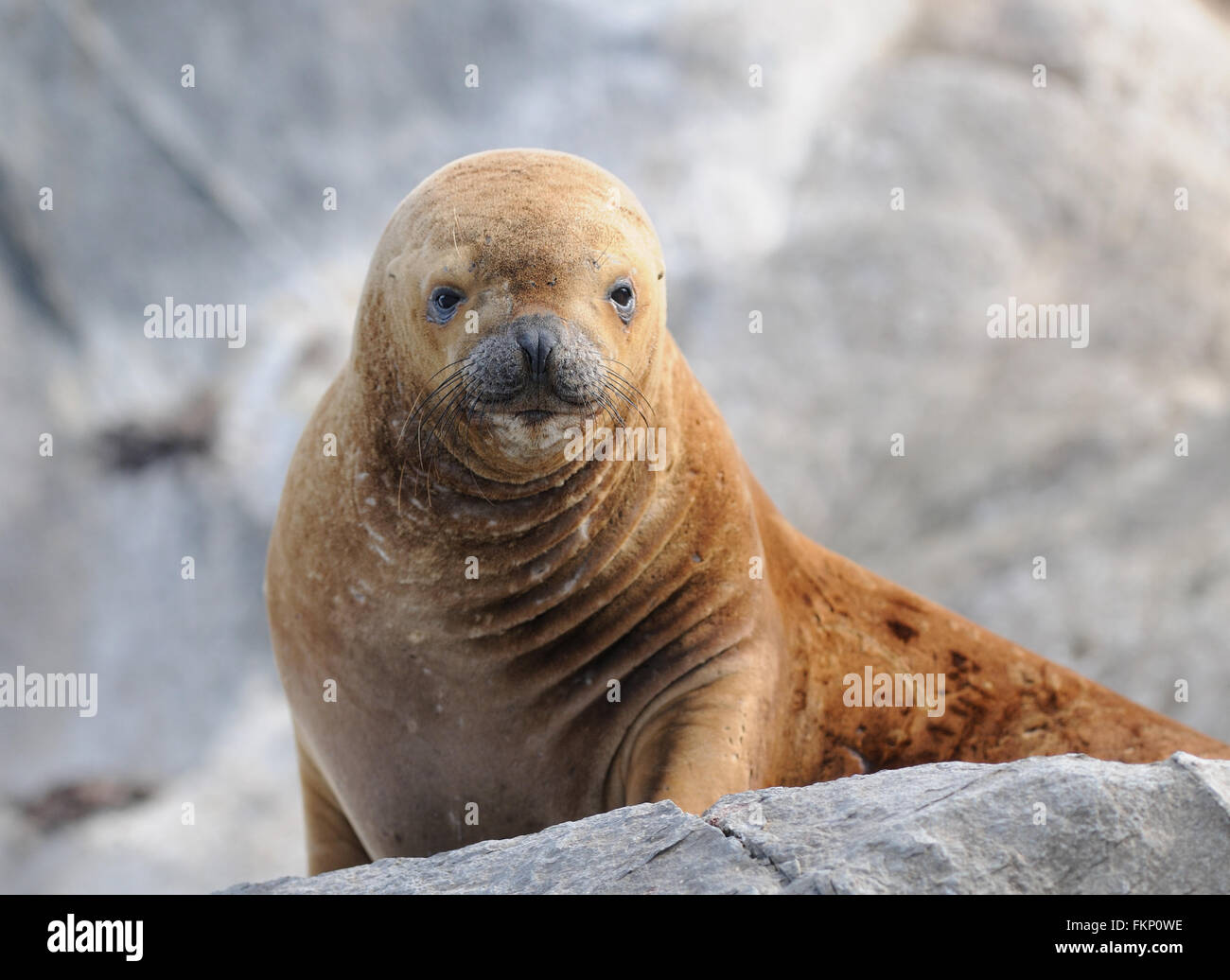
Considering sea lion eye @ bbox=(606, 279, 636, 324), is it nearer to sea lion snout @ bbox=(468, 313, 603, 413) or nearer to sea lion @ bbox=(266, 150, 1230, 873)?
sea lion @ bbox=(266, 150, 1230, 873)

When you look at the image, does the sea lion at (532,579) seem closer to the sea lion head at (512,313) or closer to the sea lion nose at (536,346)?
the sea lion head at (512,313)

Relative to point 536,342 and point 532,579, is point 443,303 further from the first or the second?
point 532,579

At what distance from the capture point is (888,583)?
4863 mm

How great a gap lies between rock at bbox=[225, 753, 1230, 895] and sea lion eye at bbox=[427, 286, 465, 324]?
1467mm

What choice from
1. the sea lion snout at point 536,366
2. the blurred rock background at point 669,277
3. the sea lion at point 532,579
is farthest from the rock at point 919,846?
the blurred rock background at point 669,277

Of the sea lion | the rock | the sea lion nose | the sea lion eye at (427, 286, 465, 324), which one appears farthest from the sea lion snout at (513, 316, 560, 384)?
the rock

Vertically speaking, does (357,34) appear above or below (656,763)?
above

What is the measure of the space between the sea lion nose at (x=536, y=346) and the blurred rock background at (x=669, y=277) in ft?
23.3

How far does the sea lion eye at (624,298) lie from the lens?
399 cm

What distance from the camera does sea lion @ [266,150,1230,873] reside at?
12.9ft

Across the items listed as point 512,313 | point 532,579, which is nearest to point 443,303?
point 512,313
